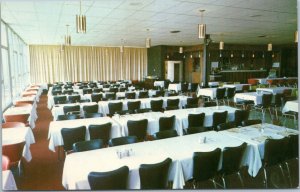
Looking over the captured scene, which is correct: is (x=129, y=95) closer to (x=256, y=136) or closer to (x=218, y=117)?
(x=218, y=117)

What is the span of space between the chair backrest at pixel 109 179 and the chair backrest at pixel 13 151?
4.97 ft

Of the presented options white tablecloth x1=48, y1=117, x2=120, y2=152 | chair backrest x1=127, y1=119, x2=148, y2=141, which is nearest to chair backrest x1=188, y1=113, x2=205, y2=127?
chair backrest x1=127, y1=119, x2=148, y2=141

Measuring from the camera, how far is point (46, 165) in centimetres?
460

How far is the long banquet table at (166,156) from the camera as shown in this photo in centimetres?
278

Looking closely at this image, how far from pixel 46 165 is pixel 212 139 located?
2.95 metres

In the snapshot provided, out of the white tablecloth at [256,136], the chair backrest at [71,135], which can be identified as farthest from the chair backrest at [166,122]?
the chair backrest at [71,135]

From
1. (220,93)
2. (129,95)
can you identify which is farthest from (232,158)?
(220,93)

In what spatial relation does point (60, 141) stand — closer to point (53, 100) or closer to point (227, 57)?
point (53, 100)

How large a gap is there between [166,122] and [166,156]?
6.22 ft

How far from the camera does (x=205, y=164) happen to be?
300cm

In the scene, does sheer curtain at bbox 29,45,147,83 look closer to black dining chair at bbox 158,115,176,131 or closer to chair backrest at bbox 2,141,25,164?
black dining chair at bbox 158,115,176,131

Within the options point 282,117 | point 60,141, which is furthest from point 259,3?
point 60,141

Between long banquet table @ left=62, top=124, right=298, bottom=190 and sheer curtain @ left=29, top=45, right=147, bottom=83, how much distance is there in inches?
539

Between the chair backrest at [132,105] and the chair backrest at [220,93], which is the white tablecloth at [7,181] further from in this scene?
the chair backrest at [220,93]
